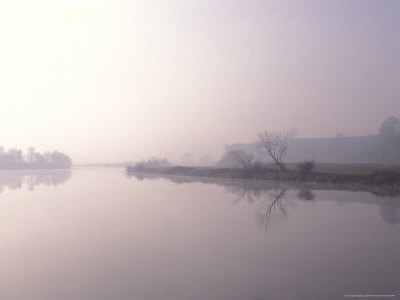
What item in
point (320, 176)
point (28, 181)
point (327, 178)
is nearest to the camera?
point (327, 178)

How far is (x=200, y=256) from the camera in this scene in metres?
7.49

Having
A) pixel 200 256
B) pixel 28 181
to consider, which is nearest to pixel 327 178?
pixel 200 256

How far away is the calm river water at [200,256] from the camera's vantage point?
548 cm

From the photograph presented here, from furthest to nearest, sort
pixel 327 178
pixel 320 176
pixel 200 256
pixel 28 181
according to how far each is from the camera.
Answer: pixel 28 181, pixel 320 176, pixel 327 178, pixel 200 256

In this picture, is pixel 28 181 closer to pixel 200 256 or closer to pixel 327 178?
Result: pixel 327 178

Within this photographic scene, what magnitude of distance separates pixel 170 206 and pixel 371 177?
24712 millimetres

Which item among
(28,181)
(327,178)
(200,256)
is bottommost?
(28,181)

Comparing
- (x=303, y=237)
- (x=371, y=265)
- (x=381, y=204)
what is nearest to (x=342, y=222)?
(x=303, y=237)

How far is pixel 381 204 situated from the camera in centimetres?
1670

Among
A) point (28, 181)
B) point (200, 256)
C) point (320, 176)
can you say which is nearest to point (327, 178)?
point (320, 176)

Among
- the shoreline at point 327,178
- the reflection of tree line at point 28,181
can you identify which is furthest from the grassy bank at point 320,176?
the reflection of tree line at point 28,181

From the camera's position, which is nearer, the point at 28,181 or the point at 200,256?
the point at 200,256

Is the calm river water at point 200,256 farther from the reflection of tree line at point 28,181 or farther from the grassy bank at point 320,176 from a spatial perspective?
Answer: the reflection of tree line at point 28,181

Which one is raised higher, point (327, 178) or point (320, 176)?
point (320, 176)
